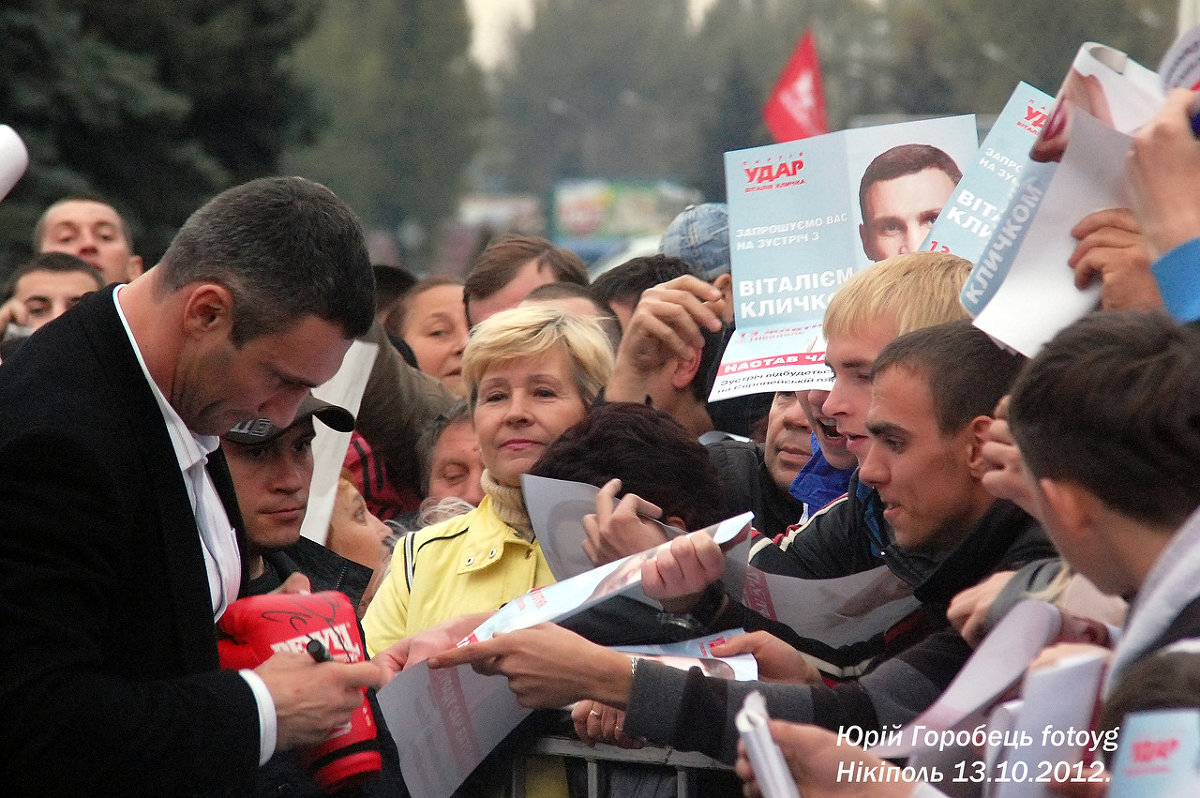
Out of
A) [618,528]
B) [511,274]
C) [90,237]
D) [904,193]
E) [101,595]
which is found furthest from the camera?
[90,237]

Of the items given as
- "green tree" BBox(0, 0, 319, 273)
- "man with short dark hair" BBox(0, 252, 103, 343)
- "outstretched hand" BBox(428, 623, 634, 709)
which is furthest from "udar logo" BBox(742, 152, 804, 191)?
"green tree" BBox(0, 0, 319, 273)

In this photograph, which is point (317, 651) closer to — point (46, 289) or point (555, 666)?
point (555, 666)

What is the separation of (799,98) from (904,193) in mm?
4836

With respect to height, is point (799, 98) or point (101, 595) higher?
point (799, 98)

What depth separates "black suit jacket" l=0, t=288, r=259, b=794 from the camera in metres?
2.39

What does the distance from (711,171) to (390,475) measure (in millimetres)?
57029

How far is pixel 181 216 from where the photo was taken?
17.2 meters

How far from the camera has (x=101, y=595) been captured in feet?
8.23

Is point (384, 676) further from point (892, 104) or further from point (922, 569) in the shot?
point (892, 104)

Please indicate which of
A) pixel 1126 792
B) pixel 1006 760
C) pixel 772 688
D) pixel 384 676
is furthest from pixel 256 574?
pixel 1126 792

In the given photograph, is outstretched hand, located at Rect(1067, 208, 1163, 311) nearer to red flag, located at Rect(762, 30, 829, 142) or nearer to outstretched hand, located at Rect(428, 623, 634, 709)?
outstretched hand, located at Rect(428, 623, 634, 709)

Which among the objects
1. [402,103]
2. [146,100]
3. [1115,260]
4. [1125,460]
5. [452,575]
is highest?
[402,103]

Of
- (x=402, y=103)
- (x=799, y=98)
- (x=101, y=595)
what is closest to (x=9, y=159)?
(x=101, y=595)

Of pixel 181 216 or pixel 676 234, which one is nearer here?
pixel 676 234
